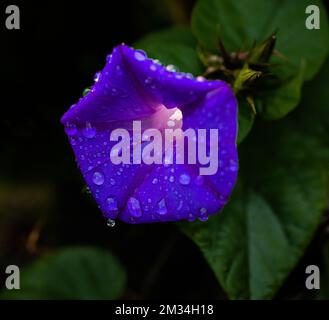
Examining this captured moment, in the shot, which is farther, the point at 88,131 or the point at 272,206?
the point at 272,206

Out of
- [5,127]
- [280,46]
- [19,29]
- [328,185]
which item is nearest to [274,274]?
[328,185]

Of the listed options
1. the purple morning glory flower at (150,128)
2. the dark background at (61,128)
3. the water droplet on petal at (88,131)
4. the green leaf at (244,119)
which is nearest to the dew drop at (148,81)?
the purple morning glory flower at (150,128)

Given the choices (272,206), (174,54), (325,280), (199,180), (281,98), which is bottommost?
(325,280)

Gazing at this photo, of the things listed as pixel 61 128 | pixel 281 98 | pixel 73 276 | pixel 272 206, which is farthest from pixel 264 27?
pixel 73 276

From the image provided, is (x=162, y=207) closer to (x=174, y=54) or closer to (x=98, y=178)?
(x=98, y=178)

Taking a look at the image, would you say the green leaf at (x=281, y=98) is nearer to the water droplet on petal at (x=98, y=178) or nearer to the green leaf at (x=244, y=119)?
the green leaf at (x=244, y=119)

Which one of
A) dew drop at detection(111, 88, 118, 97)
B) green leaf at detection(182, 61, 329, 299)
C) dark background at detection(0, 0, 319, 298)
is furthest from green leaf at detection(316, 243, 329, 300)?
dew drop at detection(111, 88, 118, 97)
